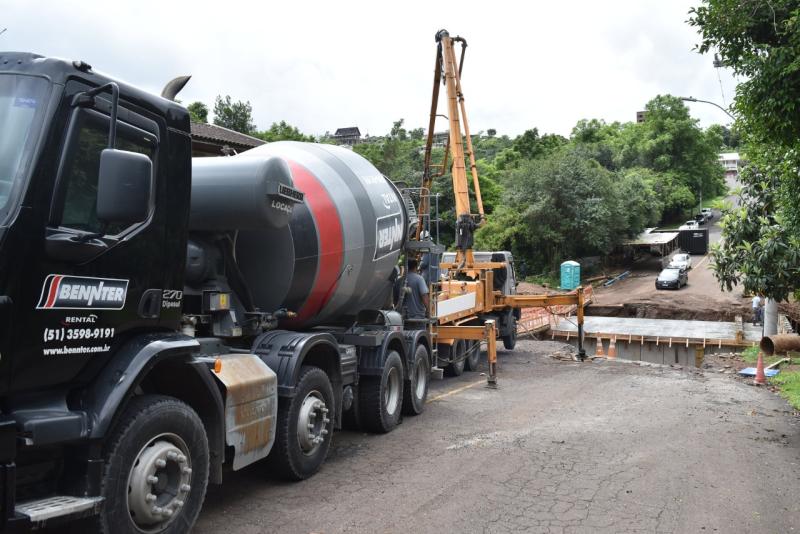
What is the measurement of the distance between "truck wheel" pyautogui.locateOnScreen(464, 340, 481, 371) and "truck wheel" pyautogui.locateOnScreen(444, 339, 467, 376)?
33cm

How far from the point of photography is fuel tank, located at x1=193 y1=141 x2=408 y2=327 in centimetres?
667

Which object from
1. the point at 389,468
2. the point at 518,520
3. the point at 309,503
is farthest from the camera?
the point at 389,468

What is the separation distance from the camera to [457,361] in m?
15.0

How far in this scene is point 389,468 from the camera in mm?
7023

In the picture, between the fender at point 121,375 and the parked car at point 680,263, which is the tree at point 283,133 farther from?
the fender at point 121,375

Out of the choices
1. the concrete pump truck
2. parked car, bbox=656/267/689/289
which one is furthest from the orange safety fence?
the concrete pump truck

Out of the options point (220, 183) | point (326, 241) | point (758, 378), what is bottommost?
point (758, 378)

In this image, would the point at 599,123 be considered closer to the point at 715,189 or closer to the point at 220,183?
the point at 715,189

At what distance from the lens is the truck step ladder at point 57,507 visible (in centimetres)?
336

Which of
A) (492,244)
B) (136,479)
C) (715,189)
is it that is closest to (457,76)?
(136,479)

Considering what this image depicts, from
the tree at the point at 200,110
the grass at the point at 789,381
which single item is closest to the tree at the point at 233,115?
the tree at the point at 200,110

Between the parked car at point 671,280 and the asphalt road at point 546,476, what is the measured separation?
28.9 metres

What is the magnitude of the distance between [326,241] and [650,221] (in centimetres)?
5136

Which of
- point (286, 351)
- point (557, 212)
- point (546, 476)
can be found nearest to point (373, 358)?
point (286, 351)
